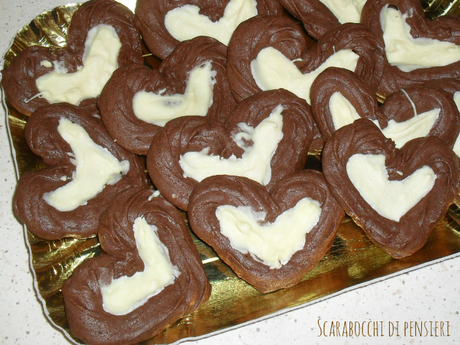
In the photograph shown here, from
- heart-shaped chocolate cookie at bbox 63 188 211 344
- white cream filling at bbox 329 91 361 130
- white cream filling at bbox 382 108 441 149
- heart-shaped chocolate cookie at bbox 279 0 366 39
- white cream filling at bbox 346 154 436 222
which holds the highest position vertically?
heart-shaped chocolate cookie at bbox 279 0 366 39

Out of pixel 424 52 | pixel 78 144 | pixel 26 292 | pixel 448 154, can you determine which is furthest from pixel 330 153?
pixel 26 292

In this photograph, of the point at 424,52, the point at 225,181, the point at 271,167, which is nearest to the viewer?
the point at 225,181

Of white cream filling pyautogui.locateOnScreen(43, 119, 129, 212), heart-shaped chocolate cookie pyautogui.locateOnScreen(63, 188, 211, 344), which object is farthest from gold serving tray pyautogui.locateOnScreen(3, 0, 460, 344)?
white cream filling pyautogui.locateOnScreen(43, 119, 129, 212)

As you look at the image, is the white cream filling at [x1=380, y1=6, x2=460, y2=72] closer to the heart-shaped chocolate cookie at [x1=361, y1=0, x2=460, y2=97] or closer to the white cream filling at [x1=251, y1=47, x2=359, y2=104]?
the heart-shaped chocolate cookie at [x1=361, y1=0, x2=460, y2=97]

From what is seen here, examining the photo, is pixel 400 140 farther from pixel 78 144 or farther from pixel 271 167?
pixel 78 144

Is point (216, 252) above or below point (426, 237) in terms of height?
below

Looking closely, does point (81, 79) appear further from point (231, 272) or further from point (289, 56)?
point (231, 272)

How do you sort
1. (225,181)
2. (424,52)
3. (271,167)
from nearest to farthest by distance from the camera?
(225,181) < (271,167) < (424,52)
